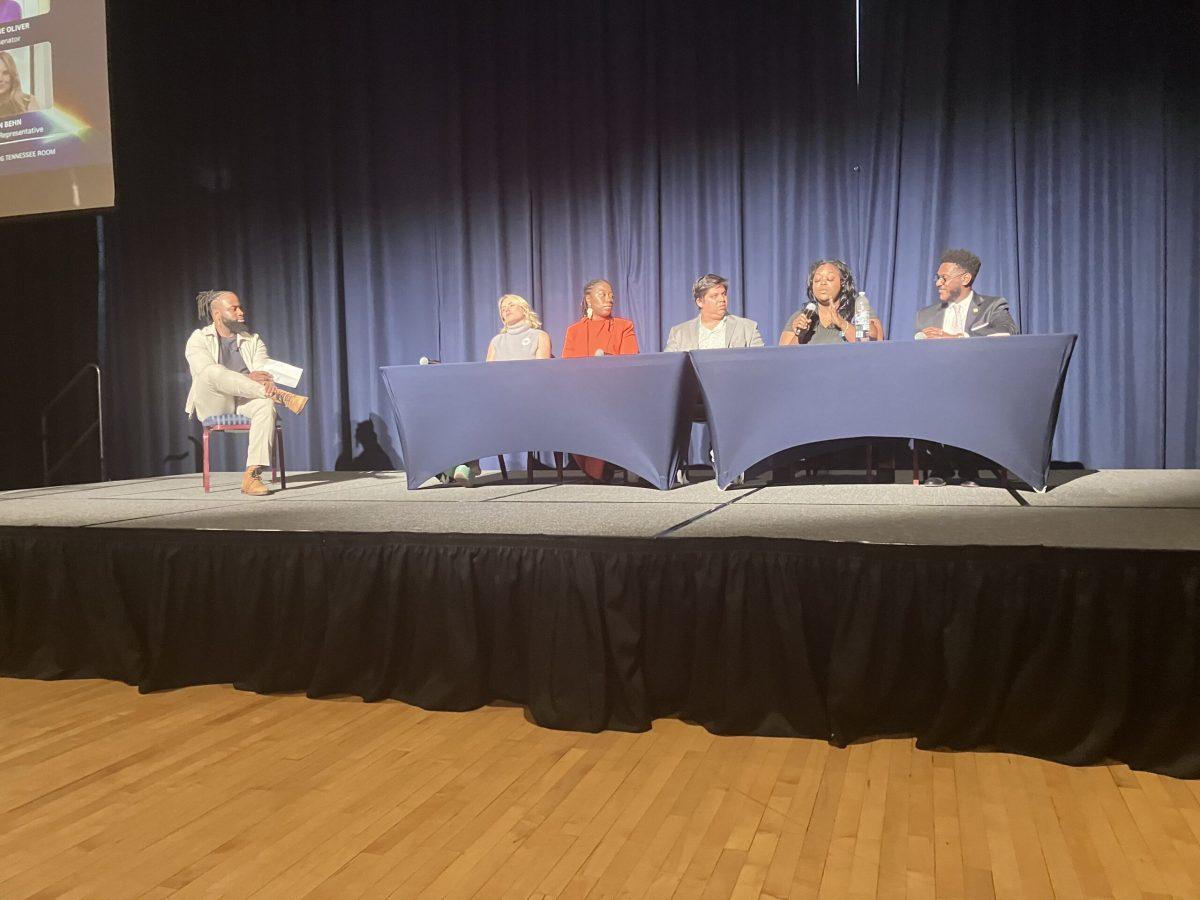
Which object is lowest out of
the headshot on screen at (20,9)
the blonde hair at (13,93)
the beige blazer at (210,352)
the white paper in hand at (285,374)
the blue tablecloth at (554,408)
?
the blue tablecloth at (554,408)

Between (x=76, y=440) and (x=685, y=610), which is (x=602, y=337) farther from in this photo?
(x=76, y=440)

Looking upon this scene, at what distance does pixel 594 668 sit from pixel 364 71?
4.67m

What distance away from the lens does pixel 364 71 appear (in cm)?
564

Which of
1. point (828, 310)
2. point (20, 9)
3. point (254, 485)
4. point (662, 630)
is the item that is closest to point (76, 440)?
point (20, 9)

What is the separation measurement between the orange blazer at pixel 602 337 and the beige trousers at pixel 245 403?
1.38 meters

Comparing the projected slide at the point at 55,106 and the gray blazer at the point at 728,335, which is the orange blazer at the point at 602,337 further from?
the projected slide at the point at 55,106

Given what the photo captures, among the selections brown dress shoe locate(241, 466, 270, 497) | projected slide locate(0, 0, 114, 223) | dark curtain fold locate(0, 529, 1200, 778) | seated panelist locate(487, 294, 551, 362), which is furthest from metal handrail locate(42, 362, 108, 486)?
dark curtain fold locate(0, 529, 1200, 778)

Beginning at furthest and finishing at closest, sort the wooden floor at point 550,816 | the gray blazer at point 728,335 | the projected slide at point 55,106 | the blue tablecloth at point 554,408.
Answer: the projected slide at point 55,106 < the gray blazer at point 728,335 < the blue tablecloth at point 554,408 < the wooden floor at point 550,816

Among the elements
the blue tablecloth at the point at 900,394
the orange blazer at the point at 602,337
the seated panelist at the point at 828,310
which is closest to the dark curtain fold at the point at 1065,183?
the seated panelist at the point at 828,310

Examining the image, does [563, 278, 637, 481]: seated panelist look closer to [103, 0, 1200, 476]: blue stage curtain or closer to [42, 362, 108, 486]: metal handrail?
[103, 0, 1200, 476]: blue stage curtain

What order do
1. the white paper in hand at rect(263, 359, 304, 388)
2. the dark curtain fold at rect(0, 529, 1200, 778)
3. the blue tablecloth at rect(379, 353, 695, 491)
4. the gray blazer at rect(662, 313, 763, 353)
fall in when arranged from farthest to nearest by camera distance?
the gray blazer at rect(662, 313, 763, 353), the white paper in hand at rect(263, 359, 304, 388), the blue tablecloth at rect(379, 353, 695, 491), the dark curtain fold at rect(0, 529, 1200, 778)

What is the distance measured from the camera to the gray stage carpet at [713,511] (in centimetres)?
214

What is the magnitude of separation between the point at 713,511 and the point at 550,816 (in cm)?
115

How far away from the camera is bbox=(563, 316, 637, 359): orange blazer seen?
14.2 feet
